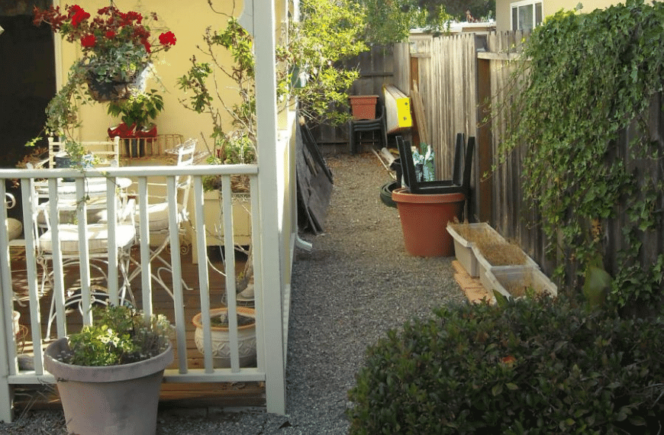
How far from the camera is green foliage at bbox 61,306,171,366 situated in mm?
3969

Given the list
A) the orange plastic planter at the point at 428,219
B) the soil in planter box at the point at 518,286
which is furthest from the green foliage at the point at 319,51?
the soil in planter box at the point at 518,286

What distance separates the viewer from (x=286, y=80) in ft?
19.0

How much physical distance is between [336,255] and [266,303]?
385 cm

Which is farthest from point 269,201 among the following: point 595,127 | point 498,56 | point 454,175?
point 454,175

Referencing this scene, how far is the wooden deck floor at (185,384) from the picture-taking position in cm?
446

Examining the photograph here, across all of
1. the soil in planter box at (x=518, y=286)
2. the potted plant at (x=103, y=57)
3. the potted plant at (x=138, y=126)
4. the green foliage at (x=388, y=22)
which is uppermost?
the green foliage at (x=388, y=22)

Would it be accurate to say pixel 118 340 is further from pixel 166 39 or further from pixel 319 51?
pixel 319 51

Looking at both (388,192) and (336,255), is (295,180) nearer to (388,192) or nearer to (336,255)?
(336,255)

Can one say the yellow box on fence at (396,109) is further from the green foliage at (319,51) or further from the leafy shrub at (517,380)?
the leafy shrub at (517,380)

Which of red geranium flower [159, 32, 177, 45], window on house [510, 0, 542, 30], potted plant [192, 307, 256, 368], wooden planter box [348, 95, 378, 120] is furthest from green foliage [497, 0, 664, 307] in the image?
wooden planter box [348, 95, 378, 120]

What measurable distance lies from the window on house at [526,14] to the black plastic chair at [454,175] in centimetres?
452

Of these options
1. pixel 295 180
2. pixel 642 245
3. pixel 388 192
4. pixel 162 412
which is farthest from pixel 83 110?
pixel 642 245

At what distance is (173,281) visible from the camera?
4336 mm

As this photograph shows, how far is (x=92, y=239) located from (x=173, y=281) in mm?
1400
